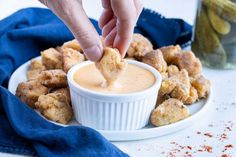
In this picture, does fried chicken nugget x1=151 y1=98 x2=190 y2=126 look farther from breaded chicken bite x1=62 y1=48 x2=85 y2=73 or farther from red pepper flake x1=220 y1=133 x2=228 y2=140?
breaded chicken bite x1=62 y1=48 x2=85 y2=73

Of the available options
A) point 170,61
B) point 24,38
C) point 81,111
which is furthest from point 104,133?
point 24,38

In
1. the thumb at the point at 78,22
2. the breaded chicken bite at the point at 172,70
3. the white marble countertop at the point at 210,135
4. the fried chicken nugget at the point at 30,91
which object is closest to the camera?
the thumb at the point at 78,22

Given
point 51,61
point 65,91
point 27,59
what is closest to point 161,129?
point 65,91

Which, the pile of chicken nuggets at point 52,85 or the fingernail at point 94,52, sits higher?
the fingernail at point 94,52

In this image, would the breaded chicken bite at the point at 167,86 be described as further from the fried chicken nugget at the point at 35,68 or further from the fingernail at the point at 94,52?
the fried chicken nugget at the point at 35,68

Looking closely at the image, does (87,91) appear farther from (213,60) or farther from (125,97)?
(213,60)

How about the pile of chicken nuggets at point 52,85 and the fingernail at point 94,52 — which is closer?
the fingernail at point 94,52

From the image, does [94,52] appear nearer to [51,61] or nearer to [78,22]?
[78,22]

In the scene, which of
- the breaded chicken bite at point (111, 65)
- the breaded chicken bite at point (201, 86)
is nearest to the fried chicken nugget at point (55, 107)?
the breaded chicken bite at point (111, 65)
